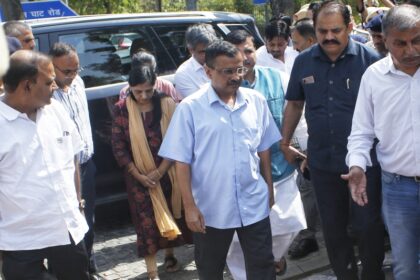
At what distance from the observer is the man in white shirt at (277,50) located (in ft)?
17.9

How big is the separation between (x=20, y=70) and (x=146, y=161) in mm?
1611

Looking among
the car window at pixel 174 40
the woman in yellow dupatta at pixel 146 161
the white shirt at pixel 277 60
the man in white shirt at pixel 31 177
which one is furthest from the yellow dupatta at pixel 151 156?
the car window at pixel 174 40

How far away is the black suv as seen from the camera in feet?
17.8

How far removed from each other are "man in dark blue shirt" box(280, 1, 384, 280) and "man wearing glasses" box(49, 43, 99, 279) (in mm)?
1493

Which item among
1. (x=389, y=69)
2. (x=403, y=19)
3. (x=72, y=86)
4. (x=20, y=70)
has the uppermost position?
(x=403, y=19)

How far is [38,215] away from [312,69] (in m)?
1.89

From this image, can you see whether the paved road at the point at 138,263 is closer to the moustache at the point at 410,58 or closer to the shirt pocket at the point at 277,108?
the shirt pocket at the point at 277,108

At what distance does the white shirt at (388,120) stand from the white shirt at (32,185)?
62.3 inches

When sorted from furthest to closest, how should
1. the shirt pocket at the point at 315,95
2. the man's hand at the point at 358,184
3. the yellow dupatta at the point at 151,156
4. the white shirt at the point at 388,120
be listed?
the yellow dupatta at the point at 151,156 < the shirt pocket at the point at 315,95 < the man's hand at the point at 358,184 < the white shirt at the point at 388,120

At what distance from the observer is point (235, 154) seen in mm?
3496

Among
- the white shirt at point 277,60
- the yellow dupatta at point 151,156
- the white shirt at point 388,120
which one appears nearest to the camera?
the white shirt at point 388,120

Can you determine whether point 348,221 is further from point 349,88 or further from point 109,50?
point 109,50

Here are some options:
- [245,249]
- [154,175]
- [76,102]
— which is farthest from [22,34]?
[245,249]

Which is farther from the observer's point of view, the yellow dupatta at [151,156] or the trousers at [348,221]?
the yellow dupatta at [151,156]
